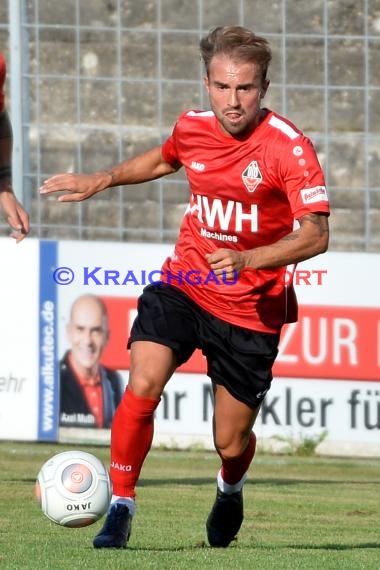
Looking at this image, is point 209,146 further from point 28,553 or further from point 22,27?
point 22,27

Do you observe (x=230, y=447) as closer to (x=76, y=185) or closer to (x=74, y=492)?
(x=74, y=492)

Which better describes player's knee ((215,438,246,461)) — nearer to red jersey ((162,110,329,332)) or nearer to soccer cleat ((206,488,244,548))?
soccer cleat ((206,488,244,548))

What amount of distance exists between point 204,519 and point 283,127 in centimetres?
282

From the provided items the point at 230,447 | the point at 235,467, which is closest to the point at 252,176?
the point at 230,447

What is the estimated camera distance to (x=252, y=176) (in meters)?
7.09

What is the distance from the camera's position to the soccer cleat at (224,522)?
7398mm

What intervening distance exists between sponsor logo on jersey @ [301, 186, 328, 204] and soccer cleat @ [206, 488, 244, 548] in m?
1.59

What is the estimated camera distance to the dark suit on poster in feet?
44.5

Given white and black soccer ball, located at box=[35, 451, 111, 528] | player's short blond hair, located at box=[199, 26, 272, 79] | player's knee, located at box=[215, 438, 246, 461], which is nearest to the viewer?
white and black soccer ball, located at box=[35, 451, 111, 528]

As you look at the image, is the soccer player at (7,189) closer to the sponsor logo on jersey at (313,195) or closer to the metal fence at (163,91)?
the sponsor logo on jersey at (313,195)

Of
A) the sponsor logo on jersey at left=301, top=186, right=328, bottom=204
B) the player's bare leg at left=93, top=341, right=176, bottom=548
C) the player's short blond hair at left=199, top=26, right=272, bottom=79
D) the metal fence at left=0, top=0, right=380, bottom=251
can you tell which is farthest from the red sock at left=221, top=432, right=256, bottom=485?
the metal fence at left=0, top=0, right=380, bottom=251

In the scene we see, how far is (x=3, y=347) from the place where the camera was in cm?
1365

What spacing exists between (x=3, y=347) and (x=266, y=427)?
2.39 meters

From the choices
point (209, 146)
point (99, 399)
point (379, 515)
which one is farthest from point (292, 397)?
point (209, 146)
